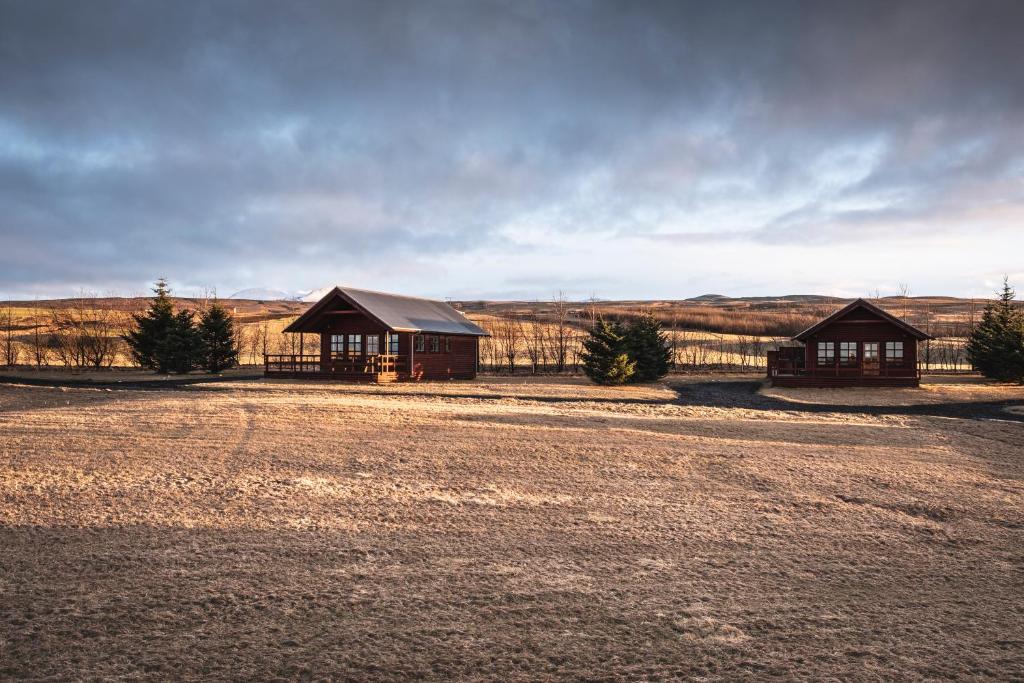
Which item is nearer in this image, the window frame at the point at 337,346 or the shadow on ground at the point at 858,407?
the shadow on ground at the point at 858,407

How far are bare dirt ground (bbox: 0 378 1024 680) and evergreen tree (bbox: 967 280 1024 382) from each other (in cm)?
2566

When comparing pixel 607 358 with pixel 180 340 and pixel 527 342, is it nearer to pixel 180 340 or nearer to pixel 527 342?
pixel 527 342

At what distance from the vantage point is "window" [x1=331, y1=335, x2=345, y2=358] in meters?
36.5

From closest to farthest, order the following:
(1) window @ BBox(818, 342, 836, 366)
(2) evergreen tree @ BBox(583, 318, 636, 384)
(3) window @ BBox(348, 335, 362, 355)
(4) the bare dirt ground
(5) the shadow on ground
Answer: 1. (4) the bare dirt ground
2. (5) the shadow on ground
3. (2) evergreen tree @ BBox(583, 318, 636, 384)
4. (1) window @ BBox(818, 342, 836, 366)
5. (3) window @ BBox(348, 335, 362, 355)

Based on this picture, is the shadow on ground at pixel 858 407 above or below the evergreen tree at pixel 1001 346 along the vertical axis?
below

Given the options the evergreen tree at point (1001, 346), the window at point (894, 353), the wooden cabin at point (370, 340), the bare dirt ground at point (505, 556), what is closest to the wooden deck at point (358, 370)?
Answer: the wooden cabin at point (370, 340)

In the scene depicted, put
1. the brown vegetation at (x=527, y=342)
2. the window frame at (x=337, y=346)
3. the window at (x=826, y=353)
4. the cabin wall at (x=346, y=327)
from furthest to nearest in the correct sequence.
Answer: the brown vegetation at (x=527, y=342), the window frame at (x=337, y=346), the cabin wall at (x=346, y=327), the window at (x=826, y=353)

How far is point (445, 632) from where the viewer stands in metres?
5.21

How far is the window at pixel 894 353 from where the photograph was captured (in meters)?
34.4

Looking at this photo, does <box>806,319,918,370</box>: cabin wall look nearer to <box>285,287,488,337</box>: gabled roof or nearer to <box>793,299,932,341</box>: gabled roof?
<box>793,299,932,341</box>: gabled roof

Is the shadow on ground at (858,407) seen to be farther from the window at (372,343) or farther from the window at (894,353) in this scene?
the window at (372,343)

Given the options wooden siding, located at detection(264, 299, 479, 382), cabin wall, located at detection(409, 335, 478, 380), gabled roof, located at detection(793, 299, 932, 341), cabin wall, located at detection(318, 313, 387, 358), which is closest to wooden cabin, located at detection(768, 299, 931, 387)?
gabled roof, located at detection(793, 299, 932, 341)

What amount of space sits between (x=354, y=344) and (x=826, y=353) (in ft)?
77.9

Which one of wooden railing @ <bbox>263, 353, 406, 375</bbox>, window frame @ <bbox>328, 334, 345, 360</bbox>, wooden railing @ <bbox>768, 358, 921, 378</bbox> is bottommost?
wooden railing @ <bbox>768, 358, 921, 378</bbox>
